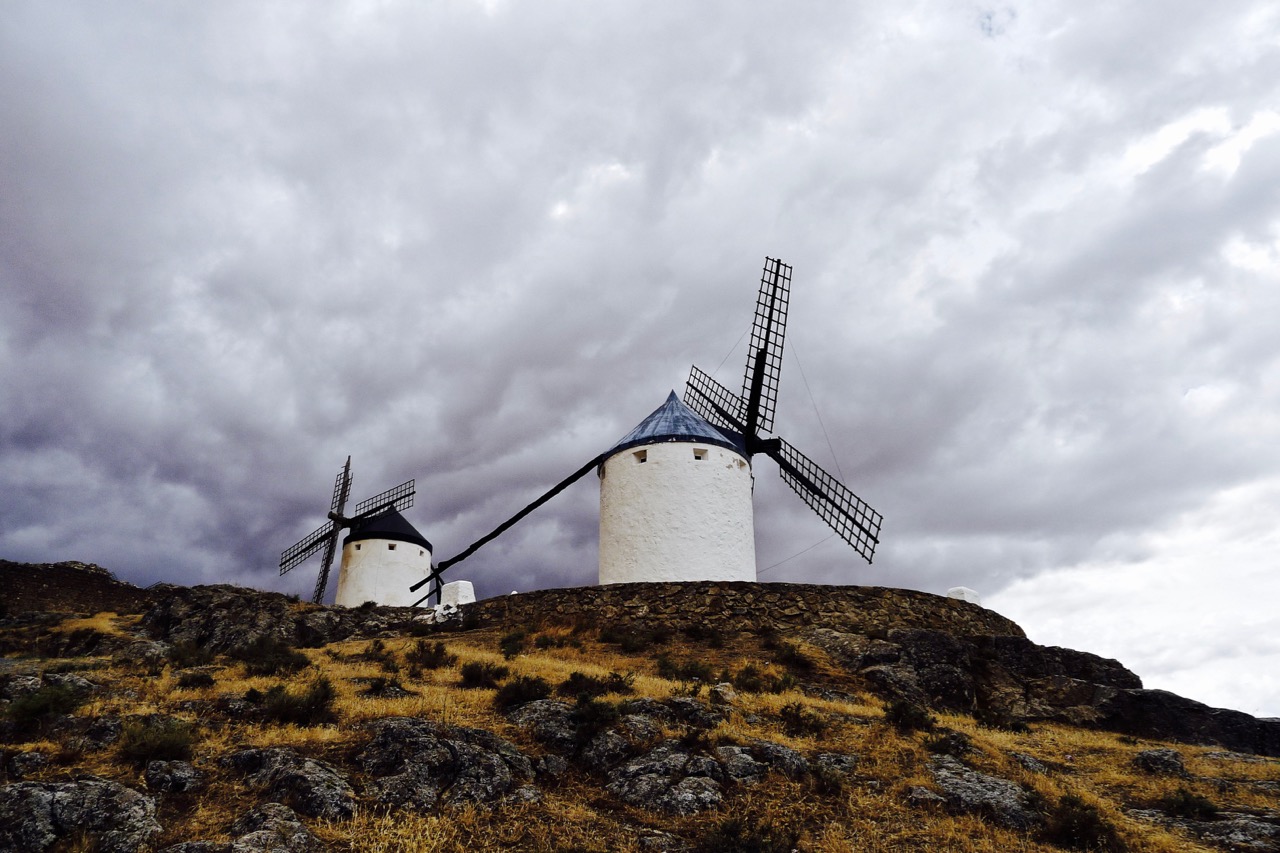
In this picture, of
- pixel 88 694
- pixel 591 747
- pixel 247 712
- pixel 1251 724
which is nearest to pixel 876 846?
pixel 591 747

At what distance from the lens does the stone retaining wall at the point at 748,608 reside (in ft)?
58.5

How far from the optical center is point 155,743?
25.5ft

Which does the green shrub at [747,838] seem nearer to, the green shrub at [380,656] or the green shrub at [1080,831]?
the green shrub at [1080,831]

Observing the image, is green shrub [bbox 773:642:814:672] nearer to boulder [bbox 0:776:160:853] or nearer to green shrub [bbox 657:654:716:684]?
green shrub [bbox 657:654:716:684]

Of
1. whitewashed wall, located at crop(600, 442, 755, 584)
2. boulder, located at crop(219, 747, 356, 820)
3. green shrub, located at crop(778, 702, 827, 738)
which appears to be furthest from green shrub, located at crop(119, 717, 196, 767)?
whitewashed wall, located at crop(600, 442, 755, 584)

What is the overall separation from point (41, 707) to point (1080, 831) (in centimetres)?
1218

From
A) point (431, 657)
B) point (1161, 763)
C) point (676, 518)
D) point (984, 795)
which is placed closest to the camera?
point (984, 795)

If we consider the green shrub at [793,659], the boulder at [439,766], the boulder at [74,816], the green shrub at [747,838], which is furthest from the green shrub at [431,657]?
the green shrub at [747,838]

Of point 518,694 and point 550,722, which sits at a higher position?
point 518,694

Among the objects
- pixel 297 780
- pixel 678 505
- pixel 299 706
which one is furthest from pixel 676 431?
pixel 297 780

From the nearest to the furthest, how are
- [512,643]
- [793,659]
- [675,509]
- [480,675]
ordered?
[480,675] < [793,659] < [512,643] < [675,509]

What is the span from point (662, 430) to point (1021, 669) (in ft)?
38.3

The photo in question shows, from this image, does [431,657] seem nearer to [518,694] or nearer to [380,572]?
[518,694]

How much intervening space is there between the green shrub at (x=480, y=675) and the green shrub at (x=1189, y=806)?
9588 millimetres
